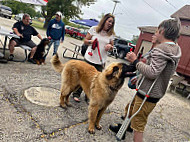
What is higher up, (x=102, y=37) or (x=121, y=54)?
(x=102, y=37)

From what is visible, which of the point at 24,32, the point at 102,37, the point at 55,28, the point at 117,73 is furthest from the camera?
the point at 55,28

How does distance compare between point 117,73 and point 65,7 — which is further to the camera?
point 65,7

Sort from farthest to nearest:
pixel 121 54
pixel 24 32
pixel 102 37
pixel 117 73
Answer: pixel 121 54
pixel 24 32
pixel 102 37
pixel 117 73

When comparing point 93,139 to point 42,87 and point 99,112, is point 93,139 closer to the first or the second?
point 99,112

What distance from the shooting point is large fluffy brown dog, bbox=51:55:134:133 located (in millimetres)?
2479

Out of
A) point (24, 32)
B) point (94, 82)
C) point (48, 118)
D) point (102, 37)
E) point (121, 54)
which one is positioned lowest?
point (48, 118)

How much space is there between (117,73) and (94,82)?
1.89ft

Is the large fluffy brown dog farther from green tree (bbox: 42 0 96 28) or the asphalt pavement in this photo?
green tree (bbox: 42 0 96 28)

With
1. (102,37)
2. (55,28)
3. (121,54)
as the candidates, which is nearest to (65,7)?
(121,54)

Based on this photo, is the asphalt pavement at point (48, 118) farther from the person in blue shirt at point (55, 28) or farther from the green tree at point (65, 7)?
the green tree at point (65, 7)

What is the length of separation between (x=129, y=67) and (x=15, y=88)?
2780mm

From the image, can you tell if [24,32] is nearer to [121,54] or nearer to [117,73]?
[117,73]

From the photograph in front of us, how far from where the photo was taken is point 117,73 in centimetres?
244

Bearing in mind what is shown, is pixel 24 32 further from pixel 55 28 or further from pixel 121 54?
pixel 121 54
